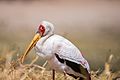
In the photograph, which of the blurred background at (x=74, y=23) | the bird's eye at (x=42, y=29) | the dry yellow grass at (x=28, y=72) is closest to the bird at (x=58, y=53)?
the bird's eye at (x=42, y=29)

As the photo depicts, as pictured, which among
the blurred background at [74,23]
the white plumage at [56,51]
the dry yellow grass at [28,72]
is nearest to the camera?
the white plumage at [56,51]

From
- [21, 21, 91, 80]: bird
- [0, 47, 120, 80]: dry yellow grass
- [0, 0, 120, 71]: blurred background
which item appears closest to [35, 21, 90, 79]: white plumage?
[21, 21, 91, 80]: bird

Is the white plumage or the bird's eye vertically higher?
the bird's eye

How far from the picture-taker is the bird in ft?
6.13

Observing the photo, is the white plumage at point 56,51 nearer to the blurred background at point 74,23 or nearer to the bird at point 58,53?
the bird at point 58,53

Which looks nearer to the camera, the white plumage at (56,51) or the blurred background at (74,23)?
the white plumage at (56,51)

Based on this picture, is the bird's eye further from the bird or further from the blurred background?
the blurred background

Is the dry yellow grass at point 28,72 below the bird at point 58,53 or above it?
below

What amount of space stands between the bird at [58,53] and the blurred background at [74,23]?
1.17 ft

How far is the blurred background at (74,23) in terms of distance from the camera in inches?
91.0

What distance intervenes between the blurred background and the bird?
14.0 inches

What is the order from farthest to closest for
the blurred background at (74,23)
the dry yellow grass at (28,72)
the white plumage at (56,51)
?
the blurred background at (74,23) < the dry yellow grass at (28,72) < the white plumage at (56,51)

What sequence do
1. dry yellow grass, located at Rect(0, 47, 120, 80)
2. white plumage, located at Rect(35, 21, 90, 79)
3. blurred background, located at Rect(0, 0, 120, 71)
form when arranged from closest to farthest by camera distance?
1. white plumage, located at Rect(35, 21, 90, 79)
2. dry yellow grass, located at Rect(0, 47, 120, 80)
3. blurred background, located at Rect(0, 0, 120, 71)

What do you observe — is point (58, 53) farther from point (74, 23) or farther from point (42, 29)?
point (74, 23)
